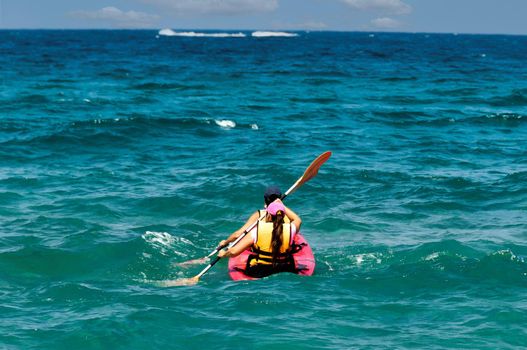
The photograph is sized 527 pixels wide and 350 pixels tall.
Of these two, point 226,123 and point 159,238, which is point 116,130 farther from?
point 159,238

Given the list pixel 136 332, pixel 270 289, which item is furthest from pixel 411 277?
pixel 136 332

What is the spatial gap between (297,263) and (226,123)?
16233mm

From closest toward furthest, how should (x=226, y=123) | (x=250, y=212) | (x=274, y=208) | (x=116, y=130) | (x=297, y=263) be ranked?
(x=274, y=208) < (x=297, y=263) < (x=250, y=212) < (x=116, y=130) < (x=226, y=123)

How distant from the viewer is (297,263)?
1109cm

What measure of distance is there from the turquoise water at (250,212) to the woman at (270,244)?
11.2 inches

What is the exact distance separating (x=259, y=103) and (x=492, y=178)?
16.2m

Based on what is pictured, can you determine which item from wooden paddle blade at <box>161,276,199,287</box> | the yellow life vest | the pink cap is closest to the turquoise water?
→ wooden paddle blade at <box>161,276,199,287</box>

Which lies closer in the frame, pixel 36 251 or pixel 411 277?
pixel 411 277

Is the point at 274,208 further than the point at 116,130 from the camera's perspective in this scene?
No

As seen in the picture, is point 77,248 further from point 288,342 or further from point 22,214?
point 288,342

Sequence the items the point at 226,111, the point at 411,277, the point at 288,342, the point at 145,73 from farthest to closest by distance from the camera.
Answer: the point at 145,73 < the point at 226,111 < the point at 411,277 < the point at 288,342

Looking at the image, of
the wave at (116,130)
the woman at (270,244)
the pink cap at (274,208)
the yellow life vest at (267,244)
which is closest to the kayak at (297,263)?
the woman at (270,244)

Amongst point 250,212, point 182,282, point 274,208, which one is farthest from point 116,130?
point 274,208

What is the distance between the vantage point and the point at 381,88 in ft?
132
